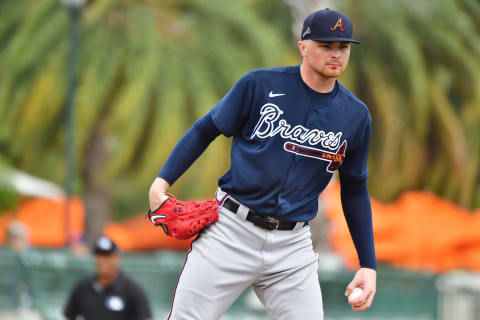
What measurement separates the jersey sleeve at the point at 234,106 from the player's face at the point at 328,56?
11.6 inches

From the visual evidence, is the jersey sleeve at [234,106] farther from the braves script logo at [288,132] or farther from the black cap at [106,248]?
the black cap at [106,248]

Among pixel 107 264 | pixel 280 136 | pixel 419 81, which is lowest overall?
pixel 419 81

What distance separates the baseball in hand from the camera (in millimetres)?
3914

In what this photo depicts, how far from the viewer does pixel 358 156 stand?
4059 millimetres

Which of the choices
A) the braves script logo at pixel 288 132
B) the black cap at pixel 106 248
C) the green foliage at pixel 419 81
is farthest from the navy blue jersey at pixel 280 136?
the green foliage at pixel 419 81

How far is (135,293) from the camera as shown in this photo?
8.27 m

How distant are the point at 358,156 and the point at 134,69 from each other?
12.9m

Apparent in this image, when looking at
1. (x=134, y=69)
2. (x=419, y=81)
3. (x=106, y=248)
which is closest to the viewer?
(x=106, y=248)

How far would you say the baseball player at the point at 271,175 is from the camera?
12.5 ft

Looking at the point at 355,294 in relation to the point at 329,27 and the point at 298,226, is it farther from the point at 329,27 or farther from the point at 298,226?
the point at 329,27

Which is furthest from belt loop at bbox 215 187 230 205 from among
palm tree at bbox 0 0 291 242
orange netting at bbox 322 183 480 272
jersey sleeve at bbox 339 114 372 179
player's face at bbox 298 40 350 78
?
orange netting at bbox 322 183 480 272

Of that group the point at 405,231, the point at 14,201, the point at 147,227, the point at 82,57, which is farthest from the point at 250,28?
the point at 14,201

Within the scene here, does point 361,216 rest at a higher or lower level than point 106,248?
higher

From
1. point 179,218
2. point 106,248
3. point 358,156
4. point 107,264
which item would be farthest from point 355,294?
point 107,264
